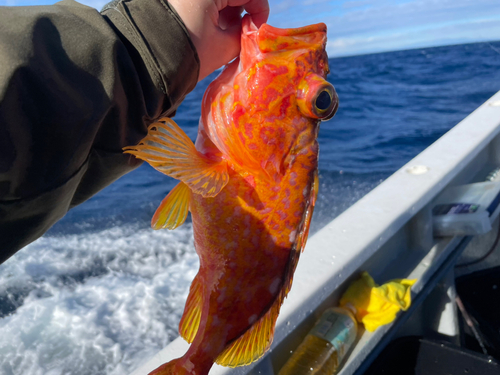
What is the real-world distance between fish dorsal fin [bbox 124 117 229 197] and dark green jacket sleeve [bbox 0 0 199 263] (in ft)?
0.37

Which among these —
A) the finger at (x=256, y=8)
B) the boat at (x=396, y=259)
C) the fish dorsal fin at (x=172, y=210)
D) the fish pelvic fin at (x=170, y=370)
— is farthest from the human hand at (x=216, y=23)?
the boat at (x=396, y=259)

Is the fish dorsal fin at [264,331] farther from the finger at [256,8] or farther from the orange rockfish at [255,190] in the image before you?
the finger at [256,8]

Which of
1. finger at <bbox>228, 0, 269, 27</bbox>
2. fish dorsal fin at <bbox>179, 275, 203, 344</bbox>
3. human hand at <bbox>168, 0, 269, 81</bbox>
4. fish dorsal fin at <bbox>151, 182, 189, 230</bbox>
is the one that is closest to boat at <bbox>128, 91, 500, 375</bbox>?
fish dorsal fin at <bbox>179, 275, 203, 344</bbox>

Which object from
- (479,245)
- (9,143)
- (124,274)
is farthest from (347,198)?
(9,143)

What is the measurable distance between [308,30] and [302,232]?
2.12 ft

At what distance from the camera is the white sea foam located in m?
3.35

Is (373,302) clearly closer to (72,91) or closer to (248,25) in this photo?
(248,25)

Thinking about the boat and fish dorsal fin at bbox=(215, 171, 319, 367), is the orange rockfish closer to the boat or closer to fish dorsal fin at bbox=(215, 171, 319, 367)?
fish dorsal fin at bbox=(215, 171, 319, 367)

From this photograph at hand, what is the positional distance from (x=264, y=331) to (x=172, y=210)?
493 millimetres

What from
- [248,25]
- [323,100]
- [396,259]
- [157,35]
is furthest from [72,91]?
[396,259]

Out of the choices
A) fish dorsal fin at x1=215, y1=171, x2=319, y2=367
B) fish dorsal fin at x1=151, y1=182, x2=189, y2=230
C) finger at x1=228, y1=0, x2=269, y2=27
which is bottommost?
fish dorsal fin at x1=215, y1=171, x2=319, y2=367

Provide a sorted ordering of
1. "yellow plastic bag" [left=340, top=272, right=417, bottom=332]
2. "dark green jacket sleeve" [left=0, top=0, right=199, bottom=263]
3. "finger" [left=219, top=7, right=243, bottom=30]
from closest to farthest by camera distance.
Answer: "dark green jacket sleeve" [left=0, top=0, right=199, bottom=263] → "finger" [left=219, top=7, right=243, bottom=30] → "yellow plastic bag" [left=340, top=272, right=417, bottom=332]

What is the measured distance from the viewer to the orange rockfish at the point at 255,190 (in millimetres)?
1214

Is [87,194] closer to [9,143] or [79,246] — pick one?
[9,143]
